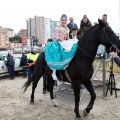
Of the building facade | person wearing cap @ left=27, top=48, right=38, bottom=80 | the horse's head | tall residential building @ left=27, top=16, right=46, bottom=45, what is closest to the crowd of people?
person wearing cap @ left=27, top=48, right=38, bottom=80

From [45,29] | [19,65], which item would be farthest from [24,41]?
[19,65]

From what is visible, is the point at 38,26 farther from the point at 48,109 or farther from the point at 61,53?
the point at 61,53

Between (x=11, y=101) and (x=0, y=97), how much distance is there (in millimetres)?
736

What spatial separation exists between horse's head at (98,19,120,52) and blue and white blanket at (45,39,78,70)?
742 mm

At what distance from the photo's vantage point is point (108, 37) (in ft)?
13.1

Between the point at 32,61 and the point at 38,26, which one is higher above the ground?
the point at 38,26

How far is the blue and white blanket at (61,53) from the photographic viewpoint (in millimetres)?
4539

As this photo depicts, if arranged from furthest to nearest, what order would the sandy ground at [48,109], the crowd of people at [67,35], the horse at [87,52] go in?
the crowd of people at [67,35] < the sandy ground at [48,109] < the horse at [87,52]

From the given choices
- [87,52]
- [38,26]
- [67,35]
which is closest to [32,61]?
[67,35]

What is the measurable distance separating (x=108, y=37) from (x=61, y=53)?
122cm

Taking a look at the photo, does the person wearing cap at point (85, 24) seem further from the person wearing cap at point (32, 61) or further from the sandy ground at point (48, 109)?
the person wearing cap at point (32, 61)

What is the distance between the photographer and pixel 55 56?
480 cm

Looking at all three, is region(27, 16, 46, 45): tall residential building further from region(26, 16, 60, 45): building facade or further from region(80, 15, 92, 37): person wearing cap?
region(80, 15, 92, 37): person wearing cap

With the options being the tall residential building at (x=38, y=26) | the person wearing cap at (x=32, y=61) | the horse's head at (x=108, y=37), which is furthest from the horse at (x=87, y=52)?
the tall residential building at (x=38, y=26)
